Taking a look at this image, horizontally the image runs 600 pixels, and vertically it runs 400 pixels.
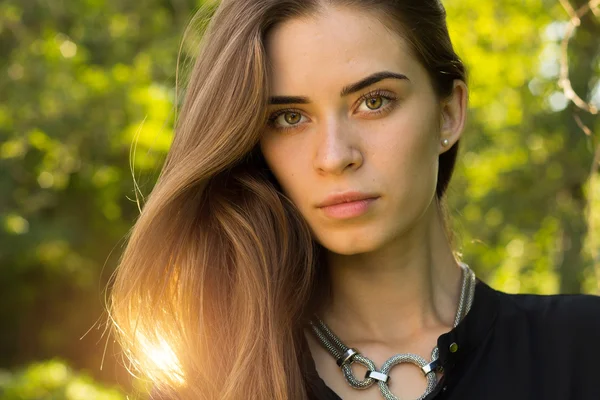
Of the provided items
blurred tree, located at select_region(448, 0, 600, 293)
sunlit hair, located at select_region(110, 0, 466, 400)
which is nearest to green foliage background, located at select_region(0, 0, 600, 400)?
blurred tree, located at select_region(448, 0, 600, 293)

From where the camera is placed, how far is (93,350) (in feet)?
45.9

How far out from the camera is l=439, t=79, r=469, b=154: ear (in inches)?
100

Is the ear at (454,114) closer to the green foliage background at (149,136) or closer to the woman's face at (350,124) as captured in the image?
the woman's face at (350,124)

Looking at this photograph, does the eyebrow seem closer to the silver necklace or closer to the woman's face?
the woman's face

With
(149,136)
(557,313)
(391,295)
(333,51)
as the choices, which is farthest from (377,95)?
(149,136)

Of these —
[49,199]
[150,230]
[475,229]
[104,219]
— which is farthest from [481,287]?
[104,219]

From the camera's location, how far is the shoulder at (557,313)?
247 cm

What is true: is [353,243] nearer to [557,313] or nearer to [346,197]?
[346,197]

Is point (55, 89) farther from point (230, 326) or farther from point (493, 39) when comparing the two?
point (230, 326)

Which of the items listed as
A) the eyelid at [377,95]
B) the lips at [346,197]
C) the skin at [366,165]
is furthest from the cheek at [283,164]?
the eyelid at [377,95]

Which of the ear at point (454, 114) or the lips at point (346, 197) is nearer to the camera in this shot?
the lips at point (346, 197)

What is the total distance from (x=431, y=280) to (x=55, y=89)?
7.00m

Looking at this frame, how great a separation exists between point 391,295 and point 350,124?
506mm

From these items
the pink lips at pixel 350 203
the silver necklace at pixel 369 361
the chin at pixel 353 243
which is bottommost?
the silver necklace at pixel 369 361
